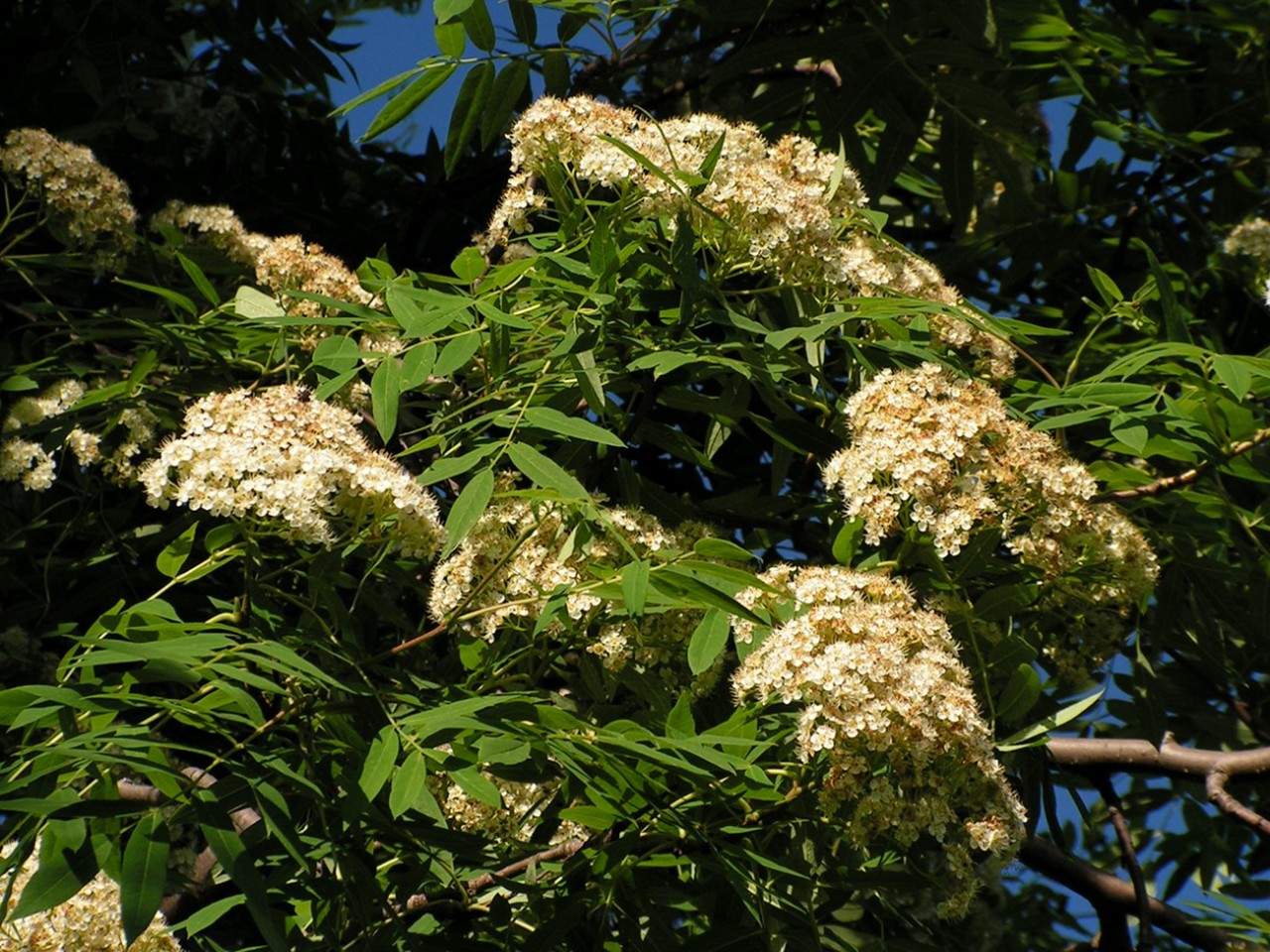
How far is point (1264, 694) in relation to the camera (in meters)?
4.44

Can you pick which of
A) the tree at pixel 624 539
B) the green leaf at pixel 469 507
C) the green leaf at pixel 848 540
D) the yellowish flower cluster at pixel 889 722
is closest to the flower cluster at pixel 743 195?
the tree at pixel 624 539

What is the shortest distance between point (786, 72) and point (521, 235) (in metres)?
1.58

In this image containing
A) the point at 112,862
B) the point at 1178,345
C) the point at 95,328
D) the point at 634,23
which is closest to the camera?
the point at 112,862

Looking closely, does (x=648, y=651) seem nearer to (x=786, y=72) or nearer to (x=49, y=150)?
(x=49, y=150)

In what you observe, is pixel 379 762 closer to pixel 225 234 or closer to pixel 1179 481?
pixel 1179 481

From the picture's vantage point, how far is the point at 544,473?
277cm

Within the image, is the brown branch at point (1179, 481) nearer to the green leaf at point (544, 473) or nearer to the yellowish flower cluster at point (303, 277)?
the green leaf at point (544, 473)

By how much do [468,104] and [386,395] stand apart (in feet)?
3.84

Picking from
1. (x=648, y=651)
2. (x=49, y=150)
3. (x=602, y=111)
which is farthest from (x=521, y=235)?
(x=49, y=150)

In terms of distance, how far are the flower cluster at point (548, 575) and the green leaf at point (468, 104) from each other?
3.63ft

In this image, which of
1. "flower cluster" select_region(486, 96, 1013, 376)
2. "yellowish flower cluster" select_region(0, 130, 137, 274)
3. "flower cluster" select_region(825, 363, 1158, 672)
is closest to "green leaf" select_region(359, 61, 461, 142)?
"flower cluster" select_region(486, 96, 1013, 376)

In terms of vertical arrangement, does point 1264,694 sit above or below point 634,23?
below

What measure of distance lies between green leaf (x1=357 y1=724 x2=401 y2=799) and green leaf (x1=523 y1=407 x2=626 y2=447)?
0.58 meters

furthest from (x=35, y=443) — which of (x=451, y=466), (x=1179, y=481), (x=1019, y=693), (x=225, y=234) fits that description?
(x=1179, y=481)
